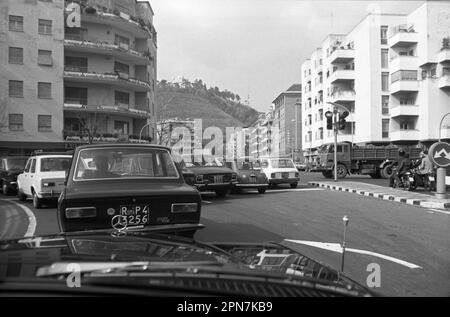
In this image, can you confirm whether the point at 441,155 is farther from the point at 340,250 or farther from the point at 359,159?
the point at 359,159

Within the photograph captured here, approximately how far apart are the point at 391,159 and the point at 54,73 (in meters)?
31.3

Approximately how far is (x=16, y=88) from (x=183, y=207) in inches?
1640

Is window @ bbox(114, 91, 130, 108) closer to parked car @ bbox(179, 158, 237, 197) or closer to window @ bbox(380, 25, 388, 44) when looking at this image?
window @ bbox(380, 25, 388, 44)

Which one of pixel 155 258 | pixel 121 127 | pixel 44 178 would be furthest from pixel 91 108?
pixel 155 258

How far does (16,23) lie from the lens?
42094 mm

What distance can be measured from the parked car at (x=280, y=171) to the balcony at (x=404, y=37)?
35.8 m

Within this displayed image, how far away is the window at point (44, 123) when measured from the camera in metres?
42.8

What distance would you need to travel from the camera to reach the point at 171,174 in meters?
6.75

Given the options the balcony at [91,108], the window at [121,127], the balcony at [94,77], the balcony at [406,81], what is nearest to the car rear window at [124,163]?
the balcony at [91,108]

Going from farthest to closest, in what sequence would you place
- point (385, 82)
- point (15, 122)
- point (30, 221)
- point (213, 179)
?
point (385, 82)
point (15, 122)
point (213, 179)
point (30, 221)

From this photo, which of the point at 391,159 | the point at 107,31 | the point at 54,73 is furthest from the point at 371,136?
the point at 54,73
